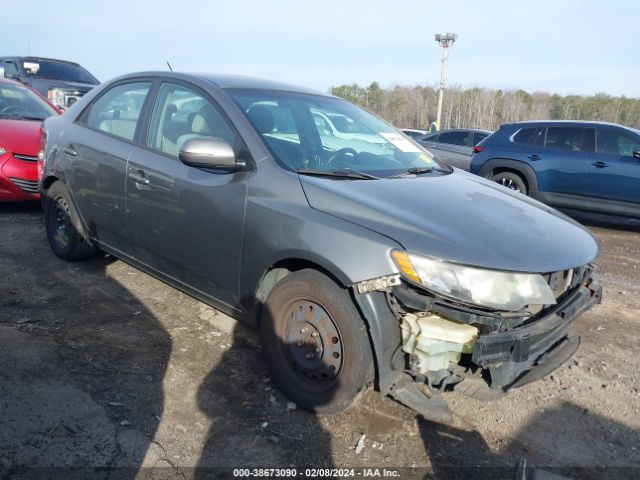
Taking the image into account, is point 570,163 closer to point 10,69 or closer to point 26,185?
point 26,185

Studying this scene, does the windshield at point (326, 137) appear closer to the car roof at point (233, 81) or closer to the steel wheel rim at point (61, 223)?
the car roof at point (233, 81)

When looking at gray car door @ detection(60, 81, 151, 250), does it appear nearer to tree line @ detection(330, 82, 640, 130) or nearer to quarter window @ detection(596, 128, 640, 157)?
quarter window @ detection(596, 128, 640, 157)

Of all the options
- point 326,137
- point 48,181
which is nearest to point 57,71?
point 48,181

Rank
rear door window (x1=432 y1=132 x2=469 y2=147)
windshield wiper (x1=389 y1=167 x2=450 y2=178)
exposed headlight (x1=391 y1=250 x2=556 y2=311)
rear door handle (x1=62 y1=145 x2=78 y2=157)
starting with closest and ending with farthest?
1. exposed headlight (x1=391 y1=250 x2=556 y2=311)
2. windshield wiper (x1=389 y1=167 x2=450 y2=178)
3. rear door handle (x1=62 y1=145 x2=78 y2=157)
4. rear door window (x1=432 y1=132 x2=469 y2=147)

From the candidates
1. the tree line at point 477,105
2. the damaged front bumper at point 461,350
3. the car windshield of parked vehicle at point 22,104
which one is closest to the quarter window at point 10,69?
the car windshield of parked vehicle at point 22,104

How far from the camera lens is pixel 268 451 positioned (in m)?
2.43

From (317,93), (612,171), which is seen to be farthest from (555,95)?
(317,93)

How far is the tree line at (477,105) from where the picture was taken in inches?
2136

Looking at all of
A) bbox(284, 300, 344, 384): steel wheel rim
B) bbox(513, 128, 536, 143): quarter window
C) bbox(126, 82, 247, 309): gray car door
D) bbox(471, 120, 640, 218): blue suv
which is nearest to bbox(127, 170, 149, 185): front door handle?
bbox(126, 82, 247, 309): gray car door

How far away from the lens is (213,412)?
8.84ft

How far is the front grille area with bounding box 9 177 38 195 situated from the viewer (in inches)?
230

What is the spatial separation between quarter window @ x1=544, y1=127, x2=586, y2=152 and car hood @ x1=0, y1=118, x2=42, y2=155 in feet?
23.7

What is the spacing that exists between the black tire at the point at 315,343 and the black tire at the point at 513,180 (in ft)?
21.5

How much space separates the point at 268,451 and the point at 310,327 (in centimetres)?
61
